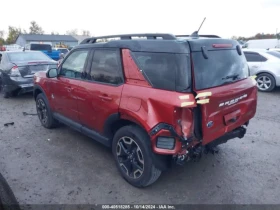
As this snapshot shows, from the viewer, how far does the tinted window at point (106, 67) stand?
3.10m

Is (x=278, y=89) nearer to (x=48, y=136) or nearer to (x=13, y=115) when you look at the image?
(x=48, y=136)

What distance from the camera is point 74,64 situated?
3969 mm

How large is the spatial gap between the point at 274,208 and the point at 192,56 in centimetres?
203

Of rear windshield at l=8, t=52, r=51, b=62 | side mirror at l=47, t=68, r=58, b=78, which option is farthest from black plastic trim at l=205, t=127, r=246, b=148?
rear windshield at l=8, t=52, r=51, b=62

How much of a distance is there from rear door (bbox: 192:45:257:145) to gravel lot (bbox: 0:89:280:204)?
786 mm

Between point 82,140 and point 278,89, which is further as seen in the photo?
point 278,89

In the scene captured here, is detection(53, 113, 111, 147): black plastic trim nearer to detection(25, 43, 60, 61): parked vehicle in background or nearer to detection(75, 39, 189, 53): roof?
detection(75, 39, 189, 53): roof

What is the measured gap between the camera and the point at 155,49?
2674mm

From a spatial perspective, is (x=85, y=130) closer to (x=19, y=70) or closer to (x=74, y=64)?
(x=74, y=64)

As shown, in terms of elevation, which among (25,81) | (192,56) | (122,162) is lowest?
(122,162)

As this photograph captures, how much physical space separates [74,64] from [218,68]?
2.42 meters

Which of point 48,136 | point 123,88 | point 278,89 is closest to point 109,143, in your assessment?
point 123,88

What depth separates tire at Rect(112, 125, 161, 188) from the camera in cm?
277

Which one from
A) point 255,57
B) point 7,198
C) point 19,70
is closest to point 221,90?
point 7,198
